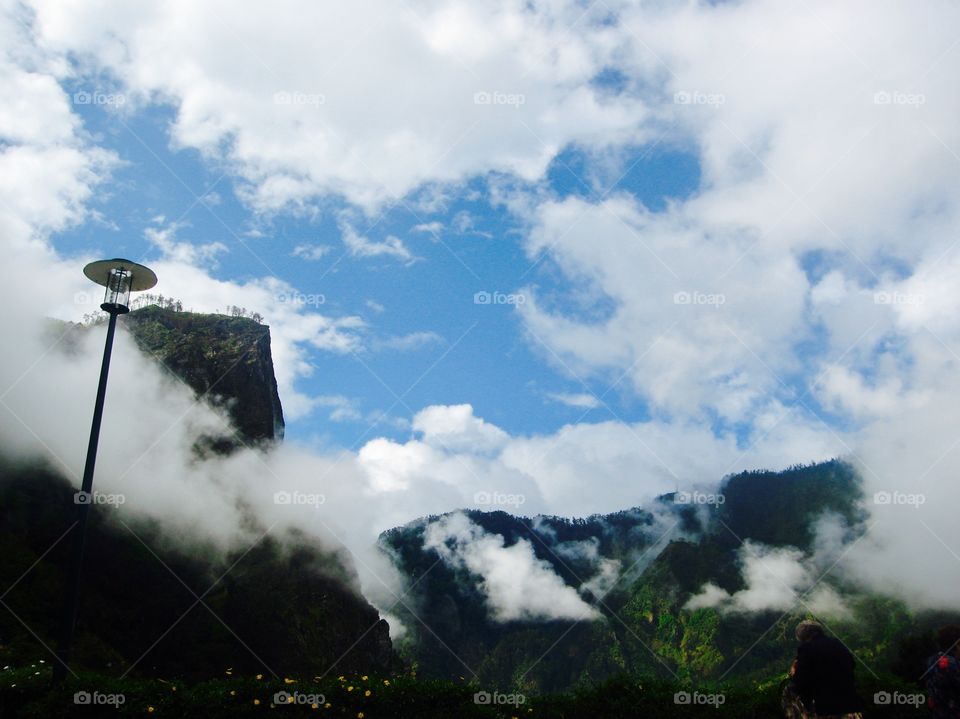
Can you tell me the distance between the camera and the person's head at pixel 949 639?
7641 mm

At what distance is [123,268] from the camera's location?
538 inches

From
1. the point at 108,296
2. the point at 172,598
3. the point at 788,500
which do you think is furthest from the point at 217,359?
the point at 788,500

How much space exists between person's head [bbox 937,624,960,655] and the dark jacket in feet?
3.79

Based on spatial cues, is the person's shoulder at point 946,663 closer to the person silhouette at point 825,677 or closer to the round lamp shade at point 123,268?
the person silhouette at point 825,677

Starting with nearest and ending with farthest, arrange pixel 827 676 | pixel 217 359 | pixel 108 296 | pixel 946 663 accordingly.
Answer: pixel 827 676, pixel 946 663, pixel 108 296, pixel 217 359

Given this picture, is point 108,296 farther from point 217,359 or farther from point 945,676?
point 217,359

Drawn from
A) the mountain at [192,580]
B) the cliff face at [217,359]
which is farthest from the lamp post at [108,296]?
the cliff face at [217,359]

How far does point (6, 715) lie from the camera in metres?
11.1

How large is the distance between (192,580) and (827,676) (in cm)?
8448

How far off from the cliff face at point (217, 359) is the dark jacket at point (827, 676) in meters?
95.5

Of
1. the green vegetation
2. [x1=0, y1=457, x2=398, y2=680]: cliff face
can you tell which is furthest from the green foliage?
the green vegetation

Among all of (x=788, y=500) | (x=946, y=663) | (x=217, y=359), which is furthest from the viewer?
(x=788, y=500)

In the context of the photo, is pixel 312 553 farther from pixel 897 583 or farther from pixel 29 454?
pixel 897 583

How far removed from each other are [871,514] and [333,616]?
137957 millimetres
